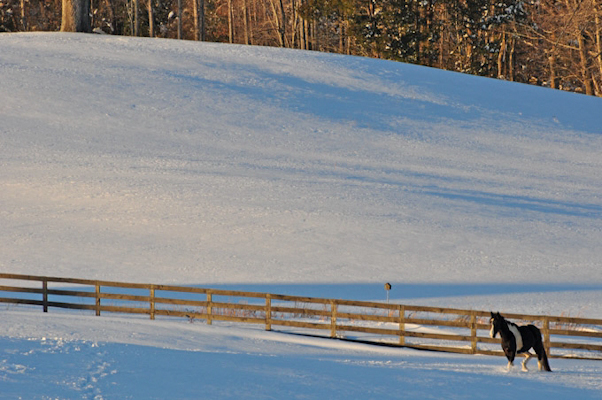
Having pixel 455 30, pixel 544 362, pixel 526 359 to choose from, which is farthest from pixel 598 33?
pixel 526 359

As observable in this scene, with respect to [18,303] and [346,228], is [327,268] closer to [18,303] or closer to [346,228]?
[346,228]

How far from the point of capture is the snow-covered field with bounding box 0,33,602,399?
13.8m

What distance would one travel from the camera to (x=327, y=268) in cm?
2444

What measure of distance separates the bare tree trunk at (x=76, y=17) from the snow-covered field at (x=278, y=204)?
9.13ft

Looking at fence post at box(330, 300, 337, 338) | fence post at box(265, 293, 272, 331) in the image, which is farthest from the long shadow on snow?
fence post at box(330, 300, 337, 338)

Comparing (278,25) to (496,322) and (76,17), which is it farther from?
(496,322)

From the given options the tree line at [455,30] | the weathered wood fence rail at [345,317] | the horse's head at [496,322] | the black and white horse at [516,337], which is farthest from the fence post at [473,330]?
the tree line at [455,30]

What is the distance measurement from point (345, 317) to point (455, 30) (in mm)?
61297

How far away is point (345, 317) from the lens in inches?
661

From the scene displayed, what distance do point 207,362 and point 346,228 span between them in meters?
14.5

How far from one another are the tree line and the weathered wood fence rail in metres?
38.5

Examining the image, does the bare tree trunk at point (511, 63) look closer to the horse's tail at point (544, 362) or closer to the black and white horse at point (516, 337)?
the horse's tail at point (544, 362)

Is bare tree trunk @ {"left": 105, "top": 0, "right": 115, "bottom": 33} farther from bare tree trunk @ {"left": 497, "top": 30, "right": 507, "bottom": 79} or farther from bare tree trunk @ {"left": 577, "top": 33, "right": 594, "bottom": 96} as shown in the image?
bare tree trunk @ {"left": 577, "top": 33, "right": 594, "bottom": 96}

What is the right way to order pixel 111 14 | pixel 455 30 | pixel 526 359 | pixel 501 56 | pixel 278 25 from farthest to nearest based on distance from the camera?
pixel 111 14 < pixel 278 25 < pixel 455 30 < pixel 501 56 < pixel 526 359
